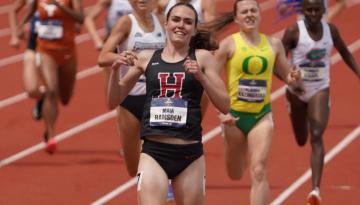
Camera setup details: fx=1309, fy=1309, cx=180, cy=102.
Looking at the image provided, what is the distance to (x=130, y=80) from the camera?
28.6 ft

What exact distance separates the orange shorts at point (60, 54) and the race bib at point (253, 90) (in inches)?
152

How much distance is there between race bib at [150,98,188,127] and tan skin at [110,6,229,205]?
0.34ft

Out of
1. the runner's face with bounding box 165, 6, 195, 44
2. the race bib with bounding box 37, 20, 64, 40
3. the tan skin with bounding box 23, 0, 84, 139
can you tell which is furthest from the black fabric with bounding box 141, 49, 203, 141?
the race bib with bounding box 37, 20, 64, 40

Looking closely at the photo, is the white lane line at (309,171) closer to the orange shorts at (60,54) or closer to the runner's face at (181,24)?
the orange shorts at (60,54)

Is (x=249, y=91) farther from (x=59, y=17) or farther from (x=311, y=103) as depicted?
(x=59, y=17)

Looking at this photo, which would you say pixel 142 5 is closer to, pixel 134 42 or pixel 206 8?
pixel 134 42

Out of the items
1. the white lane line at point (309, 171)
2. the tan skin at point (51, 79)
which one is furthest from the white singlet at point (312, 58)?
the tan skin at point (51, 79)

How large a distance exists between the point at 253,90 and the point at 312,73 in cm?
150

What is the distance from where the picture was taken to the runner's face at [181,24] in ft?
28.2

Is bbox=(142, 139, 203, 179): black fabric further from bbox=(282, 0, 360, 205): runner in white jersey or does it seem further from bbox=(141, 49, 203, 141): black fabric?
bbox=(282, 0, 360, 205): runner in white jersey

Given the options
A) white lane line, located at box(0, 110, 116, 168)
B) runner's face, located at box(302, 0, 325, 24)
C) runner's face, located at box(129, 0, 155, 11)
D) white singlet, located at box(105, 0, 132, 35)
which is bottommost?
white lane line, located at box(0, 110, 116, 168)

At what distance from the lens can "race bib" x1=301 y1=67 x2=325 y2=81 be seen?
1201cm

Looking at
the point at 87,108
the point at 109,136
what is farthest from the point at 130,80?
the point at 87,108

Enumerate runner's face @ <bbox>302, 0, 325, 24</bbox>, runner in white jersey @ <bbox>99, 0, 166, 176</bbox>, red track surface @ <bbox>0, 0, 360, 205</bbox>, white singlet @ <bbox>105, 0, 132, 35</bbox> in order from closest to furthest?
runner in white jersey @ <bbox>99, 0, 166, 176</bbox> < runner's face @ <bbox>302, 0, 325, 24</bbox> < red track surface @ <bbox>0, 0, 360, 205</bbox> < white singlet @ <bbox>105, 0, 132, 35</bbox>
